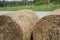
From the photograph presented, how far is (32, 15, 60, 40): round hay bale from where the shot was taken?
9.95ft

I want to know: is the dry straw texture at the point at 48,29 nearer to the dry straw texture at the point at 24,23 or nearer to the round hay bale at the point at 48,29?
the round hay bale at the point at 48,29

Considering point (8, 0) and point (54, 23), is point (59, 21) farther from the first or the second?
point (8, 0)

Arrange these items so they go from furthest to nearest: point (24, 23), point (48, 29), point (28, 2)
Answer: point (28, 2) → point (24, 23) → point (48, 29)

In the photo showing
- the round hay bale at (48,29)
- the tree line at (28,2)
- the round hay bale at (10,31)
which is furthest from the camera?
the tree line at (28,2)

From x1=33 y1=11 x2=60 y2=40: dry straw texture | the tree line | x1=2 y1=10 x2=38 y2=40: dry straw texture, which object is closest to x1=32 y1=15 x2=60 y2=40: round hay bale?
x1=33 y1=11 x2=60 y2=40: dry straw texture

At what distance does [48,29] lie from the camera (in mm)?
3074

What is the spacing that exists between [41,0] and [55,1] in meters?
0.41

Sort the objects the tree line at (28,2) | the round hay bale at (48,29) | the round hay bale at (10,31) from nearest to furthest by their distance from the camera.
Answer: the round hay bale at (48,29) → the round hay bale at (10,31) → the tree line at (28,2)

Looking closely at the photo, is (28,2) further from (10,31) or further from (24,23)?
(10,31)

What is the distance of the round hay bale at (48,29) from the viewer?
9.95 feet

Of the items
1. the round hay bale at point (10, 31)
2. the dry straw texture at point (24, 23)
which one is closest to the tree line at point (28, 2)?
the dry straw texture at point (24, 23)

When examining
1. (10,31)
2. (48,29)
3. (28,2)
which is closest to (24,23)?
(10,31)

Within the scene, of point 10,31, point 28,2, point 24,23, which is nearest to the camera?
point 10,31

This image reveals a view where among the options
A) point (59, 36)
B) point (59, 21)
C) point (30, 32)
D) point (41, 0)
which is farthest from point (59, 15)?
point (41, 0)
